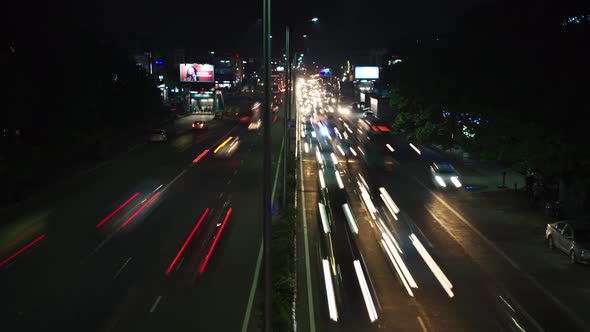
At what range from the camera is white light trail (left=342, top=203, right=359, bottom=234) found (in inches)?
1036

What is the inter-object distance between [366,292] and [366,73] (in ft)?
411

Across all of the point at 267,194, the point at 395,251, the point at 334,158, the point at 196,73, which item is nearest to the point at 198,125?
the point at 334,158

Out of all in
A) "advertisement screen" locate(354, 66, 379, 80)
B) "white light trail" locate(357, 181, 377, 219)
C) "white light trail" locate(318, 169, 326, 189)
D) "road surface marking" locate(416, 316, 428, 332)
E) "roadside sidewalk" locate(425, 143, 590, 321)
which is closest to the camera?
"road surface marking" locate(416, 316, 428, 332)

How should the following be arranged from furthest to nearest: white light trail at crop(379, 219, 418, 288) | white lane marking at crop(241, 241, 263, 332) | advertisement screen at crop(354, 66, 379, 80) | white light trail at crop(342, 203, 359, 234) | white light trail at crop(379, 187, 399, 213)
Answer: advertisement screen at crop(354, 66, 379, 80) → white light trail at crop(379, 187, 399, 213) → white light trail at crop(342, 203, 359, 234) → white light trail at crop(379, 219, 418, 288) → white lane marking at crop(241, 241, 263, 332)

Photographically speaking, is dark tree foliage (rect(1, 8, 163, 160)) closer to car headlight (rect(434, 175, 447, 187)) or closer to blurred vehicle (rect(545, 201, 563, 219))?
car headlight (rect(434, 175, 447, 187))

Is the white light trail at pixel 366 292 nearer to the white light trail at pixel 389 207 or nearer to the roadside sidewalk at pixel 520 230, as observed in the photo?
the roadside sidewalk at pixel 520 230

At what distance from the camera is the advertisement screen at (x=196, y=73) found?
4441 inches

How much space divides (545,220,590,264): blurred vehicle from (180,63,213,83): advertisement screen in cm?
9496

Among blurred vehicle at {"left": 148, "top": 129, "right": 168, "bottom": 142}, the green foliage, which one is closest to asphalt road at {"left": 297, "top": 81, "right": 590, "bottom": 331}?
the green foliage

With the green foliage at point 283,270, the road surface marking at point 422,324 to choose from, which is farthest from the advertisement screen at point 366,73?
the road surface marking at point 422,324

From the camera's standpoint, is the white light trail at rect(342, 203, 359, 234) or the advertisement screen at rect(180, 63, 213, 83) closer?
the white light trail at rect(342, 203, 359, 234)

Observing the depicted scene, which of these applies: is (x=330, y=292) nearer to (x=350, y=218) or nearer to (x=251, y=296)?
(x=251, y=296)

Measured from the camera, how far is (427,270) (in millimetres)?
20453

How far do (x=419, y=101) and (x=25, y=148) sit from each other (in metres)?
26.5
